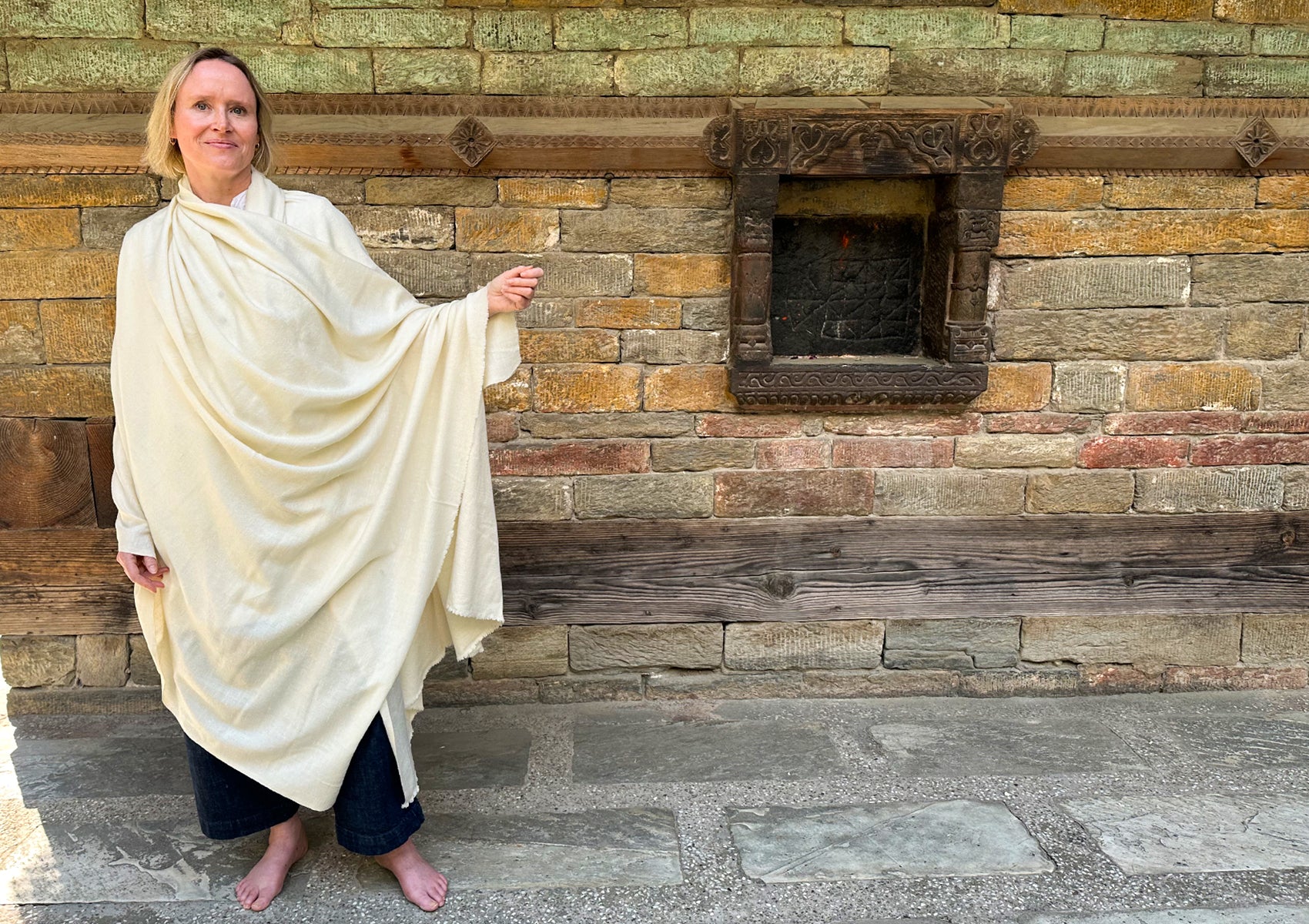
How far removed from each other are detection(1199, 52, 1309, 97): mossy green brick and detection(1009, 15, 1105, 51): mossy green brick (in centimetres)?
38

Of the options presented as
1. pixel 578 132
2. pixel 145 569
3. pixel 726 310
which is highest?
pixel 578 132

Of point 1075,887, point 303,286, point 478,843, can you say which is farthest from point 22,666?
point 1075,887

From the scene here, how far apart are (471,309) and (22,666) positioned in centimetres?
218

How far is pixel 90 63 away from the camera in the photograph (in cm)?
280

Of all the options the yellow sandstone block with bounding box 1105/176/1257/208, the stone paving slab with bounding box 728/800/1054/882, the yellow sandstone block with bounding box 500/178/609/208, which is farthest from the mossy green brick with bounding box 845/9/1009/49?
the stone paving slab with bounding box 728/800/1054/882

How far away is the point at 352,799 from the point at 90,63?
230cm

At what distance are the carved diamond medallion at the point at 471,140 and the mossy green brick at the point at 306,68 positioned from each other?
1.04 feet

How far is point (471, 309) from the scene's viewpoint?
2.24 meters

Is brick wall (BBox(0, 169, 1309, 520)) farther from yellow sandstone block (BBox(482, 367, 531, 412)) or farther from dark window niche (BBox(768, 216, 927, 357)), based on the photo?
dark window niche (BBox(768, 216, 927, 357))

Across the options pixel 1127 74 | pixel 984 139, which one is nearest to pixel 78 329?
pixel 984 139

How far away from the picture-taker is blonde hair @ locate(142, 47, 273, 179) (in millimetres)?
2059

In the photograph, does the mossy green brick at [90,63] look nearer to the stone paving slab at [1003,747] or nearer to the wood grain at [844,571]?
the wood grain at [844,571]

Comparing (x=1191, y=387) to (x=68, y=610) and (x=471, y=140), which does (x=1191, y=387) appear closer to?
(x=471, y=140)

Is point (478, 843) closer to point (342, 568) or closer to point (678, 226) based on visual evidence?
point (342, 568)
